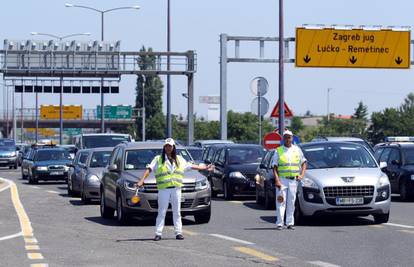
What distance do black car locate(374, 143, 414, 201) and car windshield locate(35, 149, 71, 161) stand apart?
16652 mm

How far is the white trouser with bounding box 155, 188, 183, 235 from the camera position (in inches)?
673

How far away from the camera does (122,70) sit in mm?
59156

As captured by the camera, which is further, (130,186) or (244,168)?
(244,168)

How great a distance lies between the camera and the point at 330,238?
17.3 m

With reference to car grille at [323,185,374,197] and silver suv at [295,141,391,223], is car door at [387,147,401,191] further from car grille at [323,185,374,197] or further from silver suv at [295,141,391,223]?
car grille at [323,185,374,197]

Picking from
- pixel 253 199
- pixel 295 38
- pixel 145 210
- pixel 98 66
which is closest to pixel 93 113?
pixel 98 66

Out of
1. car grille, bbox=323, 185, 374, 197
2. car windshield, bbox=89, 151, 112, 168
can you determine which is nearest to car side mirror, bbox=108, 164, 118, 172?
car grille, bbox=323, 185, 374, 197

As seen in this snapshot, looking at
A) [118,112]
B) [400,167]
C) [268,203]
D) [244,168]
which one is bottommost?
[268,203]

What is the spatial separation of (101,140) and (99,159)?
1192cm

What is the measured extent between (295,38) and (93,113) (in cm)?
8168

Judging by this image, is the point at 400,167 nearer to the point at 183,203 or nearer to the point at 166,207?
the point at 183,203

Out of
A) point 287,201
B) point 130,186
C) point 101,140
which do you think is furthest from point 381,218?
point 101,140

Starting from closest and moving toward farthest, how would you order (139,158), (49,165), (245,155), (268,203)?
(139,158)
(268,203)
(245,155)
(49,165)

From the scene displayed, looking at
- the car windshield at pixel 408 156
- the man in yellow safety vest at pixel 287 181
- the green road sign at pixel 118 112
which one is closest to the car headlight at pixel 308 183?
the man in yellow safety vest at pixel 287 181
